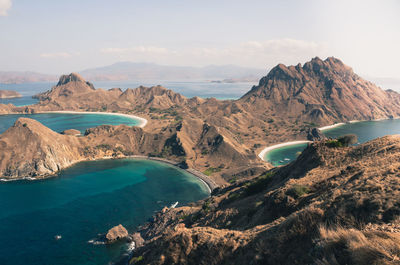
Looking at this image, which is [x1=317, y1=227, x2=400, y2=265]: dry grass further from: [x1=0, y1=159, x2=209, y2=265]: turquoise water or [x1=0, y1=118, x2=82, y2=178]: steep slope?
[x1=0, y1=118, x2=82, y2=178]: steep slope

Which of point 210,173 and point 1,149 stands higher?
point 1,149

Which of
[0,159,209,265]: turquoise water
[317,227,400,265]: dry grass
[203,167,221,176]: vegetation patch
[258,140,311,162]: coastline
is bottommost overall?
[0,159,209,265]: turquoise water

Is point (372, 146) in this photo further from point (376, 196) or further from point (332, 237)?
point (332, 237)

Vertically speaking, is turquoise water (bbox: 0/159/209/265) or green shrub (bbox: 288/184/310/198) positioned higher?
green shrub (bbox: 288/184/310/198)

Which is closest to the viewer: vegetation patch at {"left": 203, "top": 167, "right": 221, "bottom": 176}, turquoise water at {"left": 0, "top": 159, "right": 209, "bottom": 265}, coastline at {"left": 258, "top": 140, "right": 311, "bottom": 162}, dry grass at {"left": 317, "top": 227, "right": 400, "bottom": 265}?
dry grass at {"left": 317, "top": 227, "right": 400, "bottom": 265}

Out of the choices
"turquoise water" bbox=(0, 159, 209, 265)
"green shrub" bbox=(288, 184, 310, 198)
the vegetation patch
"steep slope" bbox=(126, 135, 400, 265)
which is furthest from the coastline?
"green shrub" bbox=(288, 184, 310, 198)

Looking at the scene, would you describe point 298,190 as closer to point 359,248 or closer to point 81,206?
point 359,248

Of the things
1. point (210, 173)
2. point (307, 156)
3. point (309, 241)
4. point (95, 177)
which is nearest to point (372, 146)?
point (307, 156)

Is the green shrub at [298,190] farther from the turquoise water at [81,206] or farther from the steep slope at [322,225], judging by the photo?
the turquoise water at [81,206]

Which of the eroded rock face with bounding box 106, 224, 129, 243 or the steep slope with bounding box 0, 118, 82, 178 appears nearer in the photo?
the eroded rock face with bounding box 106, 224, 129, 243
